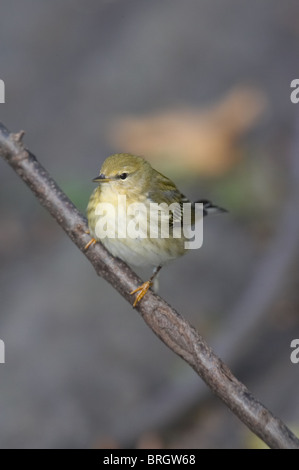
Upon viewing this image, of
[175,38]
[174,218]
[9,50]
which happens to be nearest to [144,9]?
[175,38]

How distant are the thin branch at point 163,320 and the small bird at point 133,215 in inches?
5.2

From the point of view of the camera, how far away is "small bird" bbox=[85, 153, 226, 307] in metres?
3.47

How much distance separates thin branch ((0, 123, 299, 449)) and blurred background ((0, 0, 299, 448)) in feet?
7.17

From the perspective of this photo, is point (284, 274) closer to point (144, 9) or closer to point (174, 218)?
point (174, 218)

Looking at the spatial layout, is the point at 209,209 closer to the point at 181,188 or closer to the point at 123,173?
the point at 123,173

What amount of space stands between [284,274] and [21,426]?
2343 mm

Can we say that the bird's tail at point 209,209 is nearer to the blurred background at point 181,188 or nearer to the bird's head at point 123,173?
the bird's head at point 123,173

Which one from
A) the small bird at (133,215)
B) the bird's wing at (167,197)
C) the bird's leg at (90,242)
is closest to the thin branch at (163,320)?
the bird's leg at (90,242)

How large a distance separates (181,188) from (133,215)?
3.21 metres

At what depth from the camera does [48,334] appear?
5785mm

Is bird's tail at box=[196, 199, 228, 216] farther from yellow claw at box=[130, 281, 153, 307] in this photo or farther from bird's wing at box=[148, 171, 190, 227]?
yellow claw at box=[130, 281, 153, 307]

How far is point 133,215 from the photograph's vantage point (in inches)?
144

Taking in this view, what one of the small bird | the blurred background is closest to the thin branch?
the small bird
